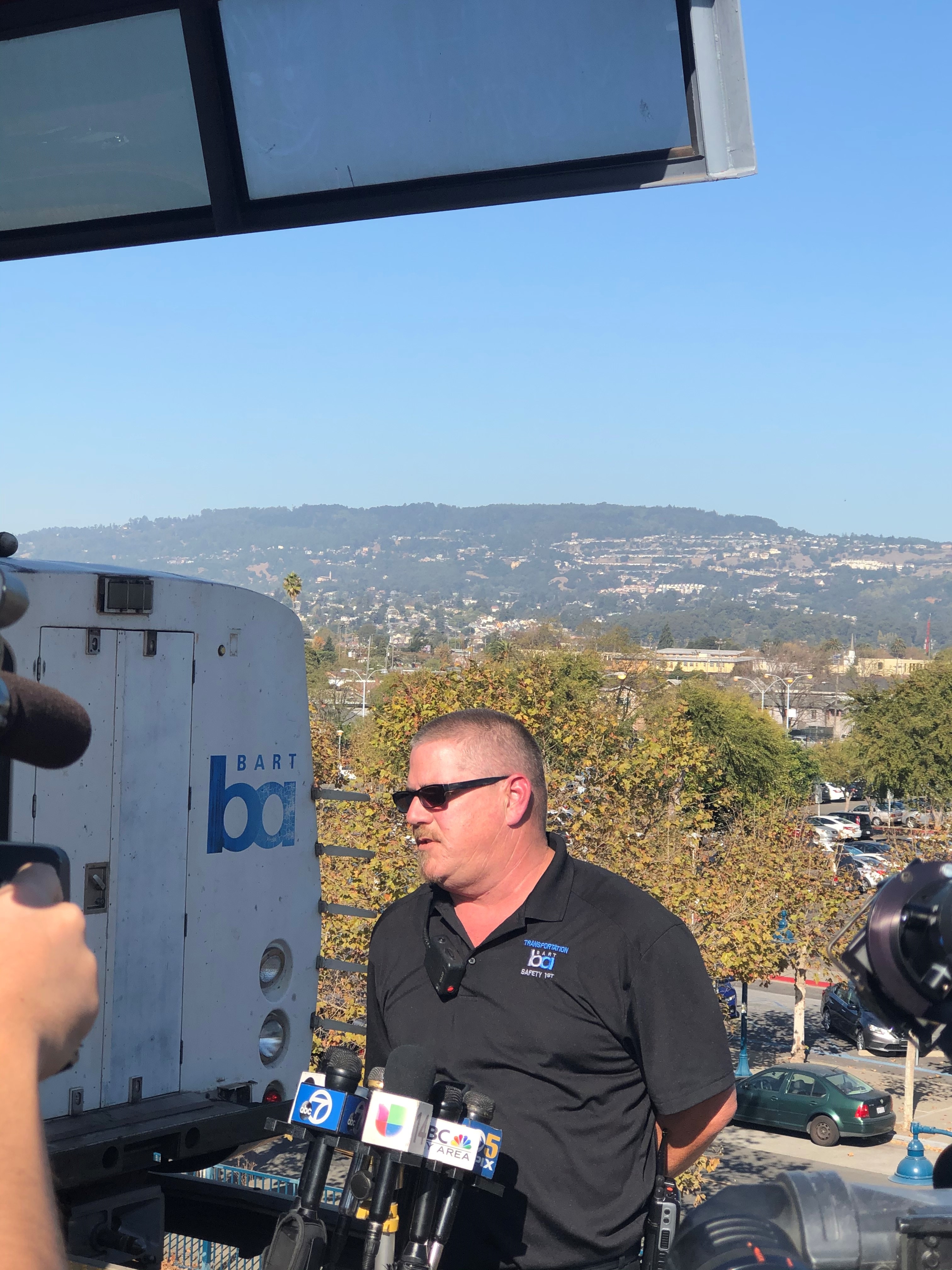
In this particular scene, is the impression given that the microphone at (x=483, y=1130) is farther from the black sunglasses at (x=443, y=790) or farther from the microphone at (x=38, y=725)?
the microphone at (x=38, y=725)

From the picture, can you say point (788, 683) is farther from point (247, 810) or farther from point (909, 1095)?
point (247, 810)

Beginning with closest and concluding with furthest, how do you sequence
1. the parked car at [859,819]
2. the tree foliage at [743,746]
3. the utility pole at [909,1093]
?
the utility pole at [909,1093] < the tree foliage at [743,746] < the parked car at [859,819]

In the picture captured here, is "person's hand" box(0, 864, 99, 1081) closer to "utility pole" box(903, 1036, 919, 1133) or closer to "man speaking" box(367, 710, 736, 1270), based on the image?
"man speaking" box(367, 710, 736, 1270)

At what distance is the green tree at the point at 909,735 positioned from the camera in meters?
50.5

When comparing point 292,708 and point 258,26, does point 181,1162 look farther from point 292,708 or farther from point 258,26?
point 258,26

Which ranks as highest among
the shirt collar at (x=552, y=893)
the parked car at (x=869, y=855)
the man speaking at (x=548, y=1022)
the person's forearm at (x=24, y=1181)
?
the person's forearm at (x=24, y=1181)

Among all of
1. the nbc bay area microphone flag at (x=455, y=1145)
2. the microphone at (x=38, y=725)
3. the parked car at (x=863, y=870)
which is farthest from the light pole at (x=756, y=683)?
the microphone at (x=38, y=725)

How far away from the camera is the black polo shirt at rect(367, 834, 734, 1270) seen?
10.2 feet

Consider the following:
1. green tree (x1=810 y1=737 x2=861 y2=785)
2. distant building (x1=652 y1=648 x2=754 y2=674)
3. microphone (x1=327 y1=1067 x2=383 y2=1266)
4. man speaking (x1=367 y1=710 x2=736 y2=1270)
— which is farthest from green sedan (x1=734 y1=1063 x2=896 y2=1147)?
distant building (x1=652 y1=648 x2=754 y2=674)

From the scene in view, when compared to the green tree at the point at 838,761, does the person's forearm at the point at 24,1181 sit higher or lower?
higher

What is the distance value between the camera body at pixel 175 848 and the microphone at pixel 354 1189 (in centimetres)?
161

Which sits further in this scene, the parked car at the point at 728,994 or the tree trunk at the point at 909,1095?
the parked car at the point at 728,994

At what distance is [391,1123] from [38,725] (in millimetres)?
1439

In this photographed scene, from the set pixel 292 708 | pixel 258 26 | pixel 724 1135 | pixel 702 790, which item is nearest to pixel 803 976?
pixel 724 1135
